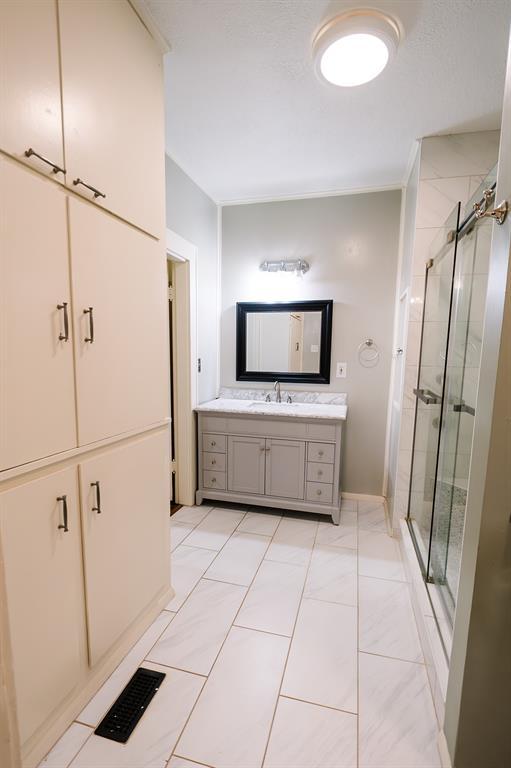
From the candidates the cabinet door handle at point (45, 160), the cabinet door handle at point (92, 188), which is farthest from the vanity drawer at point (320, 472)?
the cabinet door handle at point (45, 160)

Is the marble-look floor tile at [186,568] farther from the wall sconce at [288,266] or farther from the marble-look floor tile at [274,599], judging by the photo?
the wall sconce at [288,266]

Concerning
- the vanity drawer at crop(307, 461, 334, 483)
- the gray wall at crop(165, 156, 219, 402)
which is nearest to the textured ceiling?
the gray wall at crop(165, 156, 219, 402)

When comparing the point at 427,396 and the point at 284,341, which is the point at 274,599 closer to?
the point at 427,396

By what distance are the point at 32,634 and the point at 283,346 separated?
246 cm

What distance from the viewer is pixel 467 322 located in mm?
1714

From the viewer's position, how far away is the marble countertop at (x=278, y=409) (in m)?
2.47

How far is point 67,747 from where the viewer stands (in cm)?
108

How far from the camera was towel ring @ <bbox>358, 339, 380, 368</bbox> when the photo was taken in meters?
2.83

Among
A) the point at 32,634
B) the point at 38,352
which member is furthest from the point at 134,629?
the point at 38,352

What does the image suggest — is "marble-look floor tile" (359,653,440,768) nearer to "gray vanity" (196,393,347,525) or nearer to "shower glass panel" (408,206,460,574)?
"shower glass panel" (408,206,460,574)

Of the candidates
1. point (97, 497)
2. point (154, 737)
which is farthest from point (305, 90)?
point (154, 737)

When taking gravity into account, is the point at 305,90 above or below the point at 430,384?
above

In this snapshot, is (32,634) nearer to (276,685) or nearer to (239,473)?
(276,685)

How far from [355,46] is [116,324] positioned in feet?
5.04
